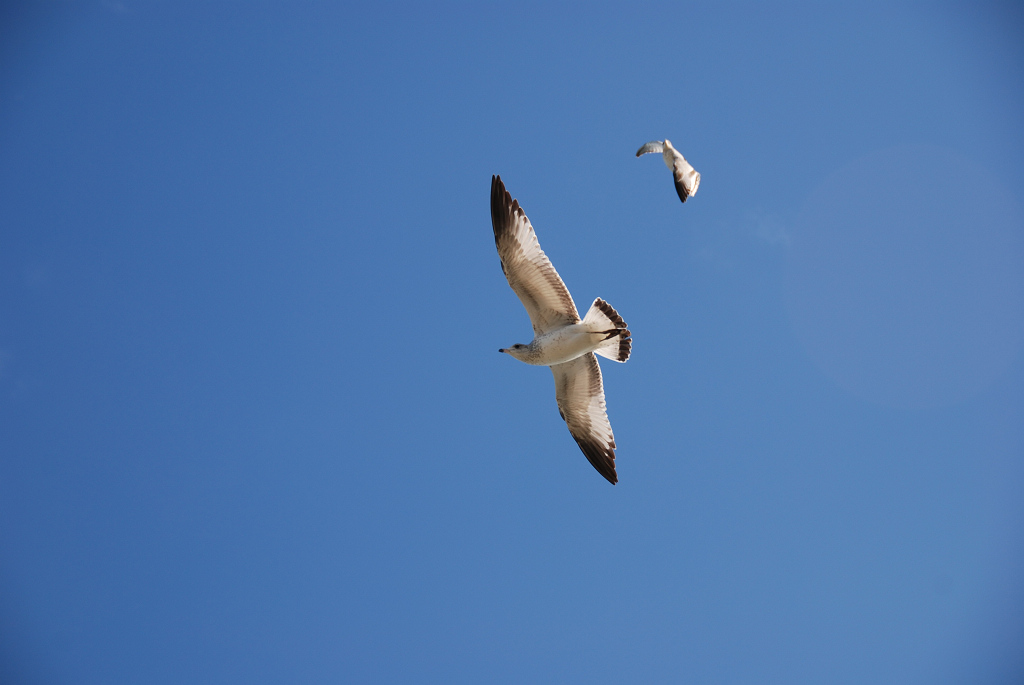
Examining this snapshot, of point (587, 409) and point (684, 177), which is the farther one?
point (587, 409)

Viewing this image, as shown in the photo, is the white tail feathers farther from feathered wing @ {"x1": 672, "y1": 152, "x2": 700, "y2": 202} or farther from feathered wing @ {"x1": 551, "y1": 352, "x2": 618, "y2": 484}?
feathered wing @ {"x1": 672, "y1": 152, "x2": 700, "y2": 202}

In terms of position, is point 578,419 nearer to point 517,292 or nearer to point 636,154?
point 517,292

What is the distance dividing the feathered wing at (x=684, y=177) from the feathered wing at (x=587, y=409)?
2547 millimetres

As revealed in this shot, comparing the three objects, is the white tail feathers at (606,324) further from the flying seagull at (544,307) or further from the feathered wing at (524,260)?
the feathered wing at (524,260)

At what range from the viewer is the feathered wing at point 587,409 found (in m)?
9.57

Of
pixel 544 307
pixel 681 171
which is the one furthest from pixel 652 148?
pixel 544 307

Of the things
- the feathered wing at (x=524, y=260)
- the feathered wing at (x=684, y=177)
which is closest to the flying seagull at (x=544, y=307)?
the feathered wing at (x=524, y=260)

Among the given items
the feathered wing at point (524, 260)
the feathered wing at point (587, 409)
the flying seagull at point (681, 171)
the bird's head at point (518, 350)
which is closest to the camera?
the flying seagull at point (681, 171)

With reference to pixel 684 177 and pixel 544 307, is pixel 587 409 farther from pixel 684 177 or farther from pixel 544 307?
pixel 684 177

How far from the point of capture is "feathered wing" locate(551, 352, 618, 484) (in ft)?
31.4

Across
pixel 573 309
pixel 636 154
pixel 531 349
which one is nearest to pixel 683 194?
pixel 636 154

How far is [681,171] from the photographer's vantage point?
26.3 feet

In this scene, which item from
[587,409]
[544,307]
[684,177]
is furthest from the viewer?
[587,409]

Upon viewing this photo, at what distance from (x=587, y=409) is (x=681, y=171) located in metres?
3.46
